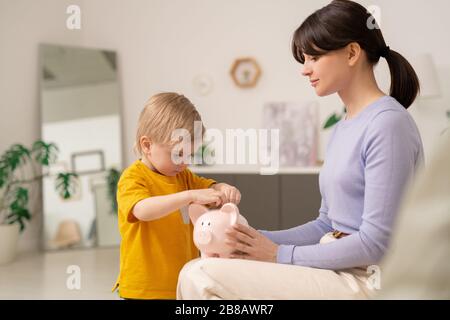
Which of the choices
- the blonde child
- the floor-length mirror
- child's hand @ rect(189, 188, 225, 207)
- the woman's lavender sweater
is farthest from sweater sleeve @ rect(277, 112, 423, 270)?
the floor-length mirror

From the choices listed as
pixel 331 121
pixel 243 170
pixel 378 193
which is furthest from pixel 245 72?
pixel 378 193

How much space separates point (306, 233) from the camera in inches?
62.9

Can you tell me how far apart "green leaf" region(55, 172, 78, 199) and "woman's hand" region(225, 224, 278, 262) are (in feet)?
12.0

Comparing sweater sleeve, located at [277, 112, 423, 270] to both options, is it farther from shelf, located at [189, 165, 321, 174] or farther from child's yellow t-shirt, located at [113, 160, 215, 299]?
shelf, located at [189, 165, 321, 174]

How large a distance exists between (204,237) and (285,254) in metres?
0.21

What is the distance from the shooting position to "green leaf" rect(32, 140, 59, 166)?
15.8ft

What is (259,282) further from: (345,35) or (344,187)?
(345,35)

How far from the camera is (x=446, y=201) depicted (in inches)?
17.7

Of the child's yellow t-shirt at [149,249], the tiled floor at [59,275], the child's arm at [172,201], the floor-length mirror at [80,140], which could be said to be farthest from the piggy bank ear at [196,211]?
the floor-length mirror at [80,140]

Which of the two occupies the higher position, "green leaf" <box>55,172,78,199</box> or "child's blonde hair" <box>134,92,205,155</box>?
"child's blonde hair" <box>134,92,205,155</box>

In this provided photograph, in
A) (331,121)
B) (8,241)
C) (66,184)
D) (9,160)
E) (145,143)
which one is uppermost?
(331,121)

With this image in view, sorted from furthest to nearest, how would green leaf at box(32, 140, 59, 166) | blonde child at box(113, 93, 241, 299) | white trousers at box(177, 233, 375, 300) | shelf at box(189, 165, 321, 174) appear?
green leaf at box(32, 140, 59, 166), shelf at box(189, 165, 321, 174), blonde child at box(113, 93, 241, 299), white trousers at box(177, 233, 375, 300)

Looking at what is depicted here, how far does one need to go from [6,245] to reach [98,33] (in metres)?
2.18
